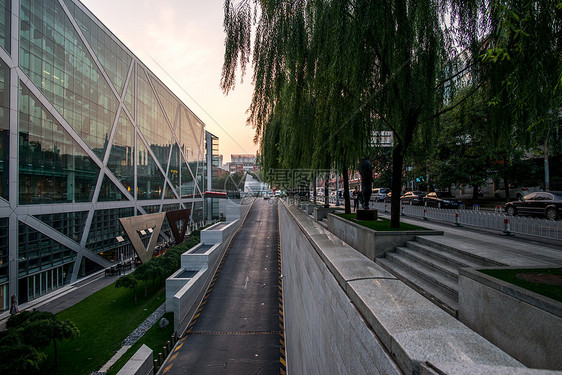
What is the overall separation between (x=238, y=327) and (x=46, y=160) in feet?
66.9

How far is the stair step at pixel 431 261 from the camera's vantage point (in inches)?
151

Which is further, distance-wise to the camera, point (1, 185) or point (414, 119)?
point (1, 185)

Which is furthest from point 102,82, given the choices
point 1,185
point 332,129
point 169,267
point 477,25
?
point 477,25

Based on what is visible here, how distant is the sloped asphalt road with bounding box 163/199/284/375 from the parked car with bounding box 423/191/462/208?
49.1 feet

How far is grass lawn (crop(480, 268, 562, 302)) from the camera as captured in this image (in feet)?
7.24

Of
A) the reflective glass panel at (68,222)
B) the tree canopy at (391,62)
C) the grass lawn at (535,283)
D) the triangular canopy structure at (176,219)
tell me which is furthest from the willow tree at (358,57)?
the triangular canopy structure at (176,219)

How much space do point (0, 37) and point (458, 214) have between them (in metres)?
30.8

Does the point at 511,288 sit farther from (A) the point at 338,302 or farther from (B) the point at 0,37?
(B) the point at 0,37

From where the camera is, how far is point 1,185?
1758cm

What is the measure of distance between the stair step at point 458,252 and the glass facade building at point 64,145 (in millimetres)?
24985

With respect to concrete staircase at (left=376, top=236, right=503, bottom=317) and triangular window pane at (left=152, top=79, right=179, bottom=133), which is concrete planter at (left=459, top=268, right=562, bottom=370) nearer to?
concrete staircase at (left=376, top=236, right=503, bottom=317)

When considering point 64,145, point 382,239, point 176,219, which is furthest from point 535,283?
point 176,219

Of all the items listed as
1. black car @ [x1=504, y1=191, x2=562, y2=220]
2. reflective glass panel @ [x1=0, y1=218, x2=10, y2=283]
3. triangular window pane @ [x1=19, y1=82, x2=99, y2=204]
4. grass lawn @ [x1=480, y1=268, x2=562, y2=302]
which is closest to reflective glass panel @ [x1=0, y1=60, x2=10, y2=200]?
triangular window pane @ [x1=19, y1=82, x2=99, y2=204]

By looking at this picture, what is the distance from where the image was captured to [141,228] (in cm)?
2834
